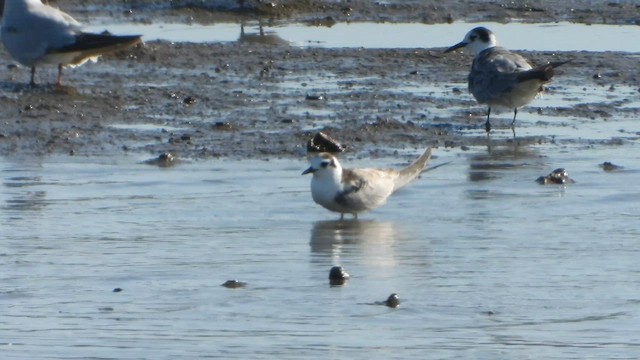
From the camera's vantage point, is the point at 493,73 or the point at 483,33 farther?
the point at 483,33

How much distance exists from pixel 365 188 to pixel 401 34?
8347mm

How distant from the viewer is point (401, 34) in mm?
17156

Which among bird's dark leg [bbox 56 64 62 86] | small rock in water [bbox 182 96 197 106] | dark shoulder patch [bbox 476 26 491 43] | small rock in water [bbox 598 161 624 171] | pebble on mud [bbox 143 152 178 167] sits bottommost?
pebble on mud [bbox 143 152 178 167]

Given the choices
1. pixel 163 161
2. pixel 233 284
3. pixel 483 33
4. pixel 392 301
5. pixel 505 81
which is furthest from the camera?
pixel 483 33

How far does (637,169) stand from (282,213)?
2456 millimetres

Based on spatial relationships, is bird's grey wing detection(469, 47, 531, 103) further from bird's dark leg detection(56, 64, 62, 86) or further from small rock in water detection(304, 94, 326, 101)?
bird's dark leg detection(56, 64, 62, 86)

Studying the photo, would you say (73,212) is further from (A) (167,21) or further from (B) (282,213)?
(A) (167,21)

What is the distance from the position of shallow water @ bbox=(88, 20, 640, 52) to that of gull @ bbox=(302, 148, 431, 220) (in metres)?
6.69

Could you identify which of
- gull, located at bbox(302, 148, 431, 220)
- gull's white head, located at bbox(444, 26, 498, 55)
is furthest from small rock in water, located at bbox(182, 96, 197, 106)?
gull, located at bbox(302, 148, 431, 220)

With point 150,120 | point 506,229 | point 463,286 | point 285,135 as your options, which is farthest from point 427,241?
point 150,120

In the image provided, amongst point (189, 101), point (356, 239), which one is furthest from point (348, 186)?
point (189, 101)

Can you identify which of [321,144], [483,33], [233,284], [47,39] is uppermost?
[483,33]

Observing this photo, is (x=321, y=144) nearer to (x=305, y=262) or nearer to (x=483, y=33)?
(x=305, y=262)

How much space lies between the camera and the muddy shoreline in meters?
11.2
